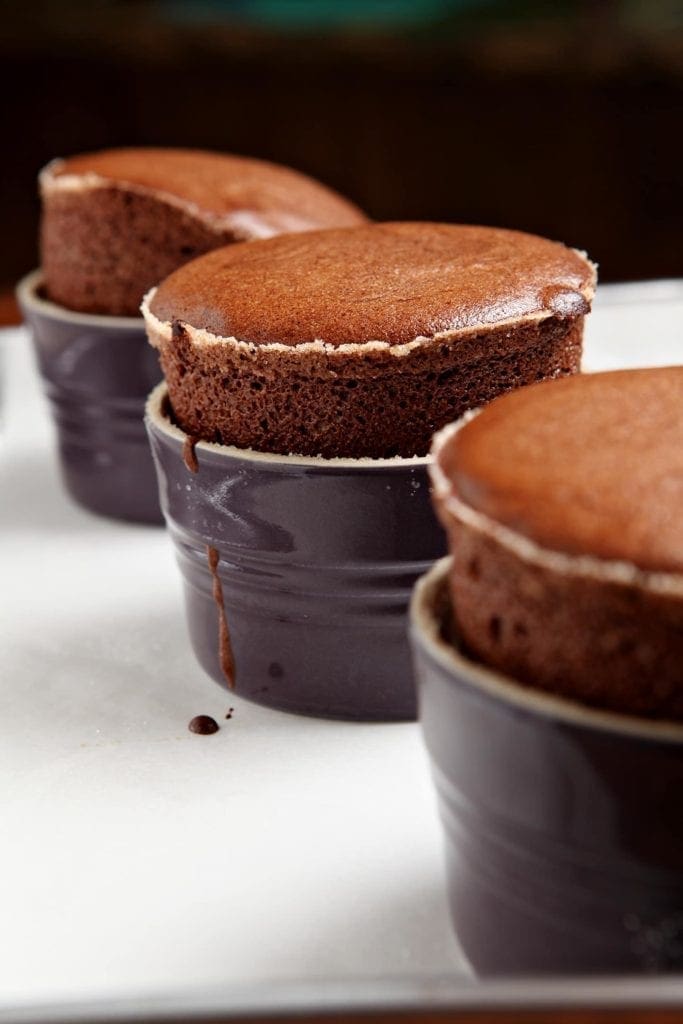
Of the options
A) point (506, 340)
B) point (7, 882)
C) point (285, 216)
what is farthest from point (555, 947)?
point (285, 216)

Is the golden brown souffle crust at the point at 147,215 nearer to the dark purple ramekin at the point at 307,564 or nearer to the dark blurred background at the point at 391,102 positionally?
the dark purple ramekin at the point at 307,564

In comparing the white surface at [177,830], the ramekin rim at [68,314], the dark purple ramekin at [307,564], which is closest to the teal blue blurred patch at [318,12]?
the ramekin rim at [68,314]

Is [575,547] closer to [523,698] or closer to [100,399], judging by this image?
[523,698]

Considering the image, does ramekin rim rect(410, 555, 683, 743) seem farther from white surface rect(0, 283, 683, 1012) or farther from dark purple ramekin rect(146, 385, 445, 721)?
dark purple ramekin rect(146, 385, 445, 721)

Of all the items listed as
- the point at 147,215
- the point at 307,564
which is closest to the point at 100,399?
the point at 147,215

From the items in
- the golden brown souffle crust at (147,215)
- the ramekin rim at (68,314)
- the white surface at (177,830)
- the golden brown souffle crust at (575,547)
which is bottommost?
the white surface at (177,830)

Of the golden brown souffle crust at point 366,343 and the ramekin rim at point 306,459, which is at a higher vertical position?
the golden brown souffle crust at point 366,343

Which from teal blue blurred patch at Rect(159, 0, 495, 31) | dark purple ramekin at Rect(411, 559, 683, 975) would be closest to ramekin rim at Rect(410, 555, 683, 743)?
dark purple ramekin at Rect(411, 559, 683, 975)
